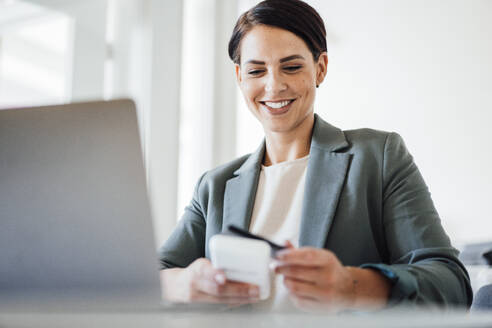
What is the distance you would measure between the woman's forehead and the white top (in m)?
0.30

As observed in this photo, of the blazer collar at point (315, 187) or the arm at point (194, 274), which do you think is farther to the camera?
the blazer collar at point (315, 187)

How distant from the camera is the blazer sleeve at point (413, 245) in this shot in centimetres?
93

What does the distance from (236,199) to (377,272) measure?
557mm

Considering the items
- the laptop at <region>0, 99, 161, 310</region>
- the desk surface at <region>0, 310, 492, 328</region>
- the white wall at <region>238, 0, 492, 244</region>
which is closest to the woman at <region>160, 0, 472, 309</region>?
the laptop at <region>0, 99, 161, 310</region>

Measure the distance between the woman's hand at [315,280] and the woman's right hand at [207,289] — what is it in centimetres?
7

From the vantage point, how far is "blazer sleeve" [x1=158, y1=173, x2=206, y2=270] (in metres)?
1.39

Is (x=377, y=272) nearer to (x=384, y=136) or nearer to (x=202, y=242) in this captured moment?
(x=384, y=136)

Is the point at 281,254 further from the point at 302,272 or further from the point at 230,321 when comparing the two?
the point at 230,321

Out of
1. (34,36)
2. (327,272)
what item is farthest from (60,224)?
(34,36)

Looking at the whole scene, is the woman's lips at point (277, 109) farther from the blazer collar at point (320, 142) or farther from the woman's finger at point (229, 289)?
the woman's finger at point (229, 289)

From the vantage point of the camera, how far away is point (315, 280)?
799 mm

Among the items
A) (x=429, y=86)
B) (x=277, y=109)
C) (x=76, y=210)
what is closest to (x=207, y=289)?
(x=76, y=210)

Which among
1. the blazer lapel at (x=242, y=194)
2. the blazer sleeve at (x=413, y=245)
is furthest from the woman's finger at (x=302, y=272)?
the blazer lapel at (x=242, y=194)

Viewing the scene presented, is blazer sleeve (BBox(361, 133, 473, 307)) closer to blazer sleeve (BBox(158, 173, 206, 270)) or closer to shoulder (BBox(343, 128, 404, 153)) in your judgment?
shoulder (BBox(343, 128, 404, 153))
